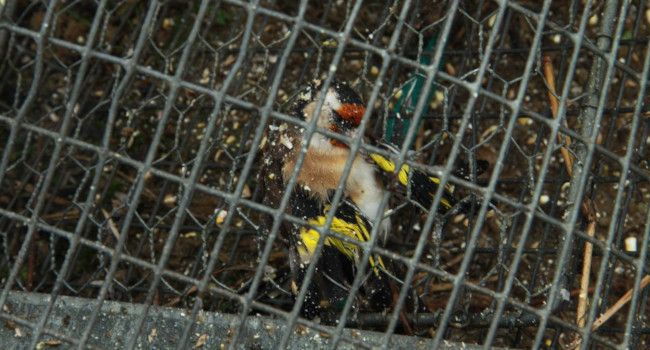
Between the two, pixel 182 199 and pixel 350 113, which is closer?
pixel 182 199

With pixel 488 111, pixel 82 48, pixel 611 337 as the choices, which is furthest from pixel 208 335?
pixel 488 111

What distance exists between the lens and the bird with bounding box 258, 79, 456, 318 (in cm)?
189

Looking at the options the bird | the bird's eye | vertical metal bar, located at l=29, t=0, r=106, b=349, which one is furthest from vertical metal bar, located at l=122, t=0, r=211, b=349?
the bird's eye

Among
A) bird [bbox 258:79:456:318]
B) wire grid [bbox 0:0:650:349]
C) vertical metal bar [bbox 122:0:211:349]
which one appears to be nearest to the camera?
vertical metal bar [bbox 122:0:211:349]

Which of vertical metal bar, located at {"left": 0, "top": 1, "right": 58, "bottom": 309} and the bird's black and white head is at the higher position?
the bird's black and white head

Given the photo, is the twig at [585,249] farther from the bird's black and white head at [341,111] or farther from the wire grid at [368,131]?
the bird's black and white head at [341,111]

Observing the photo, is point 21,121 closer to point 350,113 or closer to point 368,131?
point 350,113

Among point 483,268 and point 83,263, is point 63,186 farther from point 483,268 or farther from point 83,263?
point 483,268

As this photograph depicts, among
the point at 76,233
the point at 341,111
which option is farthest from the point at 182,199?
the point at 341,111

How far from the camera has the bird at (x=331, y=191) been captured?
1892mm

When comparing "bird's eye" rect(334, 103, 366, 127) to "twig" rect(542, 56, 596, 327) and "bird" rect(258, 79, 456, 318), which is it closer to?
"bird" rect(258, 79, 456, 318)

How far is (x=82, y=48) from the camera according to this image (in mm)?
1433

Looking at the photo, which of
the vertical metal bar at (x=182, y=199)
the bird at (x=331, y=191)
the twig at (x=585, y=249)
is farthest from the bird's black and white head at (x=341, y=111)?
the vertical metal bar at (x=182, y=199)

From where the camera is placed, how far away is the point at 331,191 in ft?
6.61
